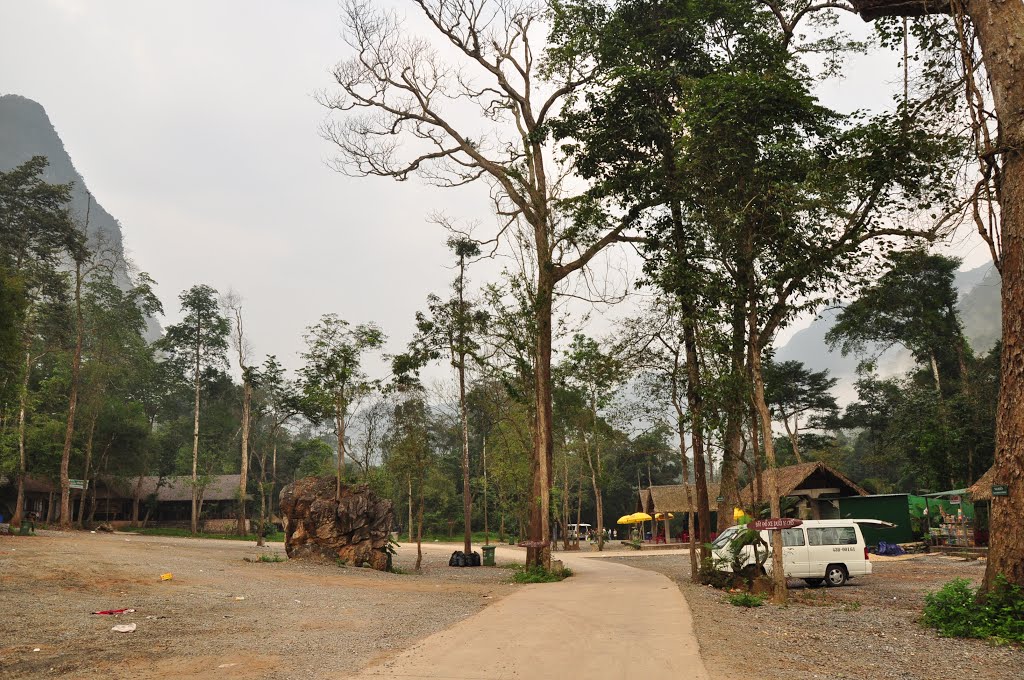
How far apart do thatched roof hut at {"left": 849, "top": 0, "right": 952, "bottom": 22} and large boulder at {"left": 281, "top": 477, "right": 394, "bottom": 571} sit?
1874cm

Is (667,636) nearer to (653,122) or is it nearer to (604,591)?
(604,591)

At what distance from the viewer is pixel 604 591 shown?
47.0 ft

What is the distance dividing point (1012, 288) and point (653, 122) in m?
11.0

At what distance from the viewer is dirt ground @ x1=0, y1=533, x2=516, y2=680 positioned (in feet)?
23.2

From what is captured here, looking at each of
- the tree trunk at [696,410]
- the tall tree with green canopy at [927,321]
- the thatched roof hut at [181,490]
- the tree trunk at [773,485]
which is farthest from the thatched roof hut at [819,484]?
the thatched roof hut at [181,490]

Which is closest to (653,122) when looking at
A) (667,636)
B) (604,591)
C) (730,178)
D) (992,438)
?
(730,178)

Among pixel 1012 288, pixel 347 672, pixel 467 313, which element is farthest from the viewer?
pixel 467 313

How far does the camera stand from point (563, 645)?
8164 millimetres

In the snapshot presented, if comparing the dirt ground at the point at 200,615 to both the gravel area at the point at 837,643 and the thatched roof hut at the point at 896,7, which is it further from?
the thatched roof hut at the point at 896,7

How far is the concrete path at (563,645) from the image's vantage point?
6.74m

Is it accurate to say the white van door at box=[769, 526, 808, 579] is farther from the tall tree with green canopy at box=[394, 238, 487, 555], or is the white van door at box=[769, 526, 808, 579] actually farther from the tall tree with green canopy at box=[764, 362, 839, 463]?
the tall tree with green canopy at box=[764, 362, 839, 463]

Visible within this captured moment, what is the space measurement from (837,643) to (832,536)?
29.3 ft

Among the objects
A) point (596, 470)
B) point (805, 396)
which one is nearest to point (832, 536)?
point (596, 470)

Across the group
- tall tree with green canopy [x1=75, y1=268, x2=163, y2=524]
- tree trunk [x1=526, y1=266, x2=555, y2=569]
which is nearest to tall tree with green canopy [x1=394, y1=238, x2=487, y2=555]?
tree trunk [x1=526, y1=266, x2=555, y2=569]
